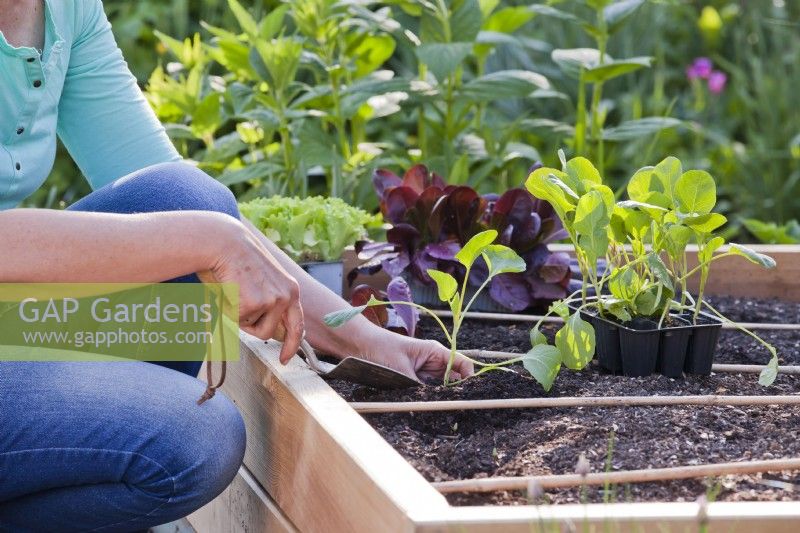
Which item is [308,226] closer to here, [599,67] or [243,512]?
[243,512]

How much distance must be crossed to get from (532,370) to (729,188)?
2736mm

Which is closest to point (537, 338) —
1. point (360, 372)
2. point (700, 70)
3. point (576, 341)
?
point (576, 341)

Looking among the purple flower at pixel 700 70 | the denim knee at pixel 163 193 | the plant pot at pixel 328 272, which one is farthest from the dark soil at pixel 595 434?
the purple flower at pixel 700 70

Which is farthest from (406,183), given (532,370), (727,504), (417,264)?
(727,504)

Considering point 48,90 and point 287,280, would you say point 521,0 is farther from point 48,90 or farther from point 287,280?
point 287,280

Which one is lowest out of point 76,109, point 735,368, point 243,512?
point 243,512

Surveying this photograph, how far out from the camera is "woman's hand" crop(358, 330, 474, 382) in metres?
1.66

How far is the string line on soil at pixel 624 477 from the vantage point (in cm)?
119

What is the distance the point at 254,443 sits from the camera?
5.33ft

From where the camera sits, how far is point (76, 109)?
185cm

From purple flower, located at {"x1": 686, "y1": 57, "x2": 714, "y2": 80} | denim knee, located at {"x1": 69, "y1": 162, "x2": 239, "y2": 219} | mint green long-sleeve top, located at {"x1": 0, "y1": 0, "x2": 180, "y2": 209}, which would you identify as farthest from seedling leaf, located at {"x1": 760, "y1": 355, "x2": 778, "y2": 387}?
purple flower, located at {"x1": 686, "y1": 57, "x2": 714, "y2": 80}

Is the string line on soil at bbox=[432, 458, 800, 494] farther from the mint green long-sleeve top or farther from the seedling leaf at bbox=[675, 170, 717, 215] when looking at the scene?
the mint green long-sleeve top

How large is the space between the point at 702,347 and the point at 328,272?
0.75 meters

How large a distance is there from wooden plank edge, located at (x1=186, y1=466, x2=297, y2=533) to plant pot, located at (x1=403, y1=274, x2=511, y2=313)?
1.86 ft
